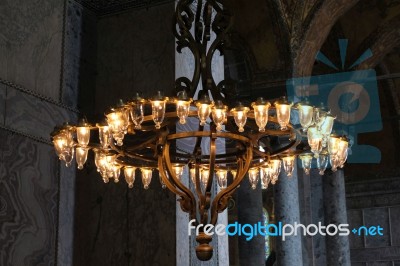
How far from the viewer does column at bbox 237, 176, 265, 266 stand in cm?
1008

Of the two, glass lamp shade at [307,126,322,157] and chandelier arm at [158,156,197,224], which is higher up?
glass lamp shade at [307,126,322,157]

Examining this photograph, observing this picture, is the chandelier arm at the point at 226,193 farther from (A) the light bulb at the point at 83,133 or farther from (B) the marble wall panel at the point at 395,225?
(B) the marble wall panel at the point at 395,225

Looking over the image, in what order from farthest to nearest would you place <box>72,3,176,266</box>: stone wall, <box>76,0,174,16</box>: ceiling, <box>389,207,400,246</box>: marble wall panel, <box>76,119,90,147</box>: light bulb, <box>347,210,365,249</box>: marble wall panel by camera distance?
<box>347,210,365,249</box>: marble wall panel, <box>389,207,400,246</box>: marble wall panel, <box>76,0,174,16</box>: ceiling, <box>72,3,176,266</box>: stone wall, <box>76,119,90,147</box>: light bulb

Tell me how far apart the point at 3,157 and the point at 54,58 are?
960 mm

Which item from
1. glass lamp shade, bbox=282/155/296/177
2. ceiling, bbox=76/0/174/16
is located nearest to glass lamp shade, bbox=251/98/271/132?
glass lamp shade, bbox=282/155/296/177

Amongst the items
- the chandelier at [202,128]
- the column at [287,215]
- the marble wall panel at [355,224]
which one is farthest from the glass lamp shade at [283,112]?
the marble wall panel at [355,224]

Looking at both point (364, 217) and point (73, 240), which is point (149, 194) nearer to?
point (73, 240)

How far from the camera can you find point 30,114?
4480mm

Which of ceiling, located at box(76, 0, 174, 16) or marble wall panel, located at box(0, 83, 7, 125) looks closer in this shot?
marble wall panel, located at box(0, 83, 7, 125)

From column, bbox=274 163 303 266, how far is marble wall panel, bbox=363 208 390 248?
6718 millimetres

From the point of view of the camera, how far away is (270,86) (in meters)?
A: 8.77

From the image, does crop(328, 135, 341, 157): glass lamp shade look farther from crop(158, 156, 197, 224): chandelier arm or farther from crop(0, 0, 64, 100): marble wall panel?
crop(0, 0, 64, 100): marble wall panel

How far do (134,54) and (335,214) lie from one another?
6293 millimetres

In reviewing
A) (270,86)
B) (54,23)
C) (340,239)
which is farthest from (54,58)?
(340,239)
